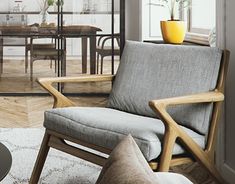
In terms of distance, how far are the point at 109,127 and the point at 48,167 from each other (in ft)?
2.74

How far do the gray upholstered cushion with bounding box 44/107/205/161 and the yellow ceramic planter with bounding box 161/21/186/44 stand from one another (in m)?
1.00

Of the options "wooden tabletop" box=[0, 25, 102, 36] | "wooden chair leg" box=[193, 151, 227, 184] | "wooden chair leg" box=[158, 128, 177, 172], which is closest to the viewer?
"wooden chair leg" box=[158, 128, 177, 172]

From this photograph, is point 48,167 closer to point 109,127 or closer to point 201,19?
point 109,127

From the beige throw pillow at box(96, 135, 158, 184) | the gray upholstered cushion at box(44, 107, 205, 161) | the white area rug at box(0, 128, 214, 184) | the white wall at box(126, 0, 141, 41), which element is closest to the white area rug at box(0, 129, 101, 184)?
the white area rug at box(0, 128, 214, 184)

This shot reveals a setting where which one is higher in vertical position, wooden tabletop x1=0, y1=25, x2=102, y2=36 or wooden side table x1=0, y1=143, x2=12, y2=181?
wooden tabletop x1=0, y1=25, x2=102, y2=36

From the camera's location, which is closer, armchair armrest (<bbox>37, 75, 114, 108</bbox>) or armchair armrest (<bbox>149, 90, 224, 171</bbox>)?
armchair armrest (<bbox>149, 90, 224, 171</bbox>)

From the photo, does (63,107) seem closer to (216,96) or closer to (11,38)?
(216,96)

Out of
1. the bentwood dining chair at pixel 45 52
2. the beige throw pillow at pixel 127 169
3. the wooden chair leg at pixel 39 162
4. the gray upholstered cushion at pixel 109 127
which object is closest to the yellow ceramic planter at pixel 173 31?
the gray upholstered cushion at pixel 109 127

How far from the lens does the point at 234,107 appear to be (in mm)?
2404

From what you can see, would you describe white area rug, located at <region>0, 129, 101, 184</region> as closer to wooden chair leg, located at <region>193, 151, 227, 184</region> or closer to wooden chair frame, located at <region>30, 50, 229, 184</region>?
wooden chair frame, located at <region>30, 50, 229, 184</region>

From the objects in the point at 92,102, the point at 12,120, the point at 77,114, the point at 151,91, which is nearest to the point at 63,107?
the point at 77,114

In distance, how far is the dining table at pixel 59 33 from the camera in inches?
199

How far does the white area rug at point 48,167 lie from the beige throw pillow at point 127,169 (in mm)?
1714

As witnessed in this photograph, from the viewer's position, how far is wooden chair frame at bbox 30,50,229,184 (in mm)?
1905
